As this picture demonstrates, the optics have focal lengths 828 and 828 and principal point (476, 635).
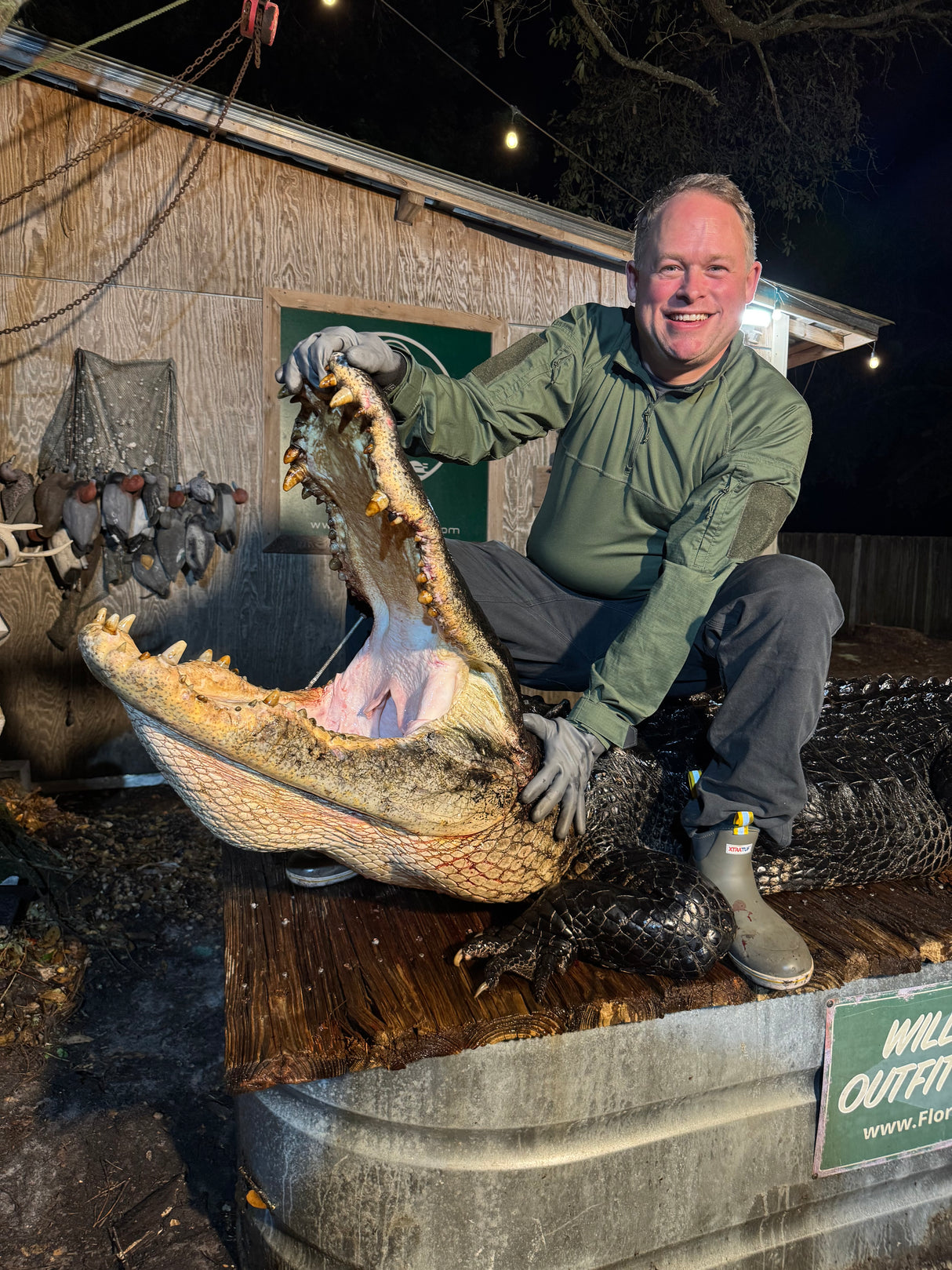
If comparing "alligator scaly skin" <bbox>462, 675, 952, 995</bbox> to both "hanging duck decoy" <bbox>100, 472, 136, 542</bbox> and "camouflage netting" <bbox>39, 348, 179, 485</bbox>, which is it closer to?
"hanging duck decoy" <bbox>100, 472, 136, 542</bbox>

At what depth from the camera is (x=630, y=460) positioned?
85.3 inches

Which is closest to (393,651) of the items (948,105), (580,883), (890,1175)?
(580,883)

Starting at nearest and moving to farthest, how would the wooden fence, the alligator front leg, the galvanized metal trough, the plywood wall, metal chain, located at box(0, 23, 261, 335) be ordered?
the galvanized metal trough → the alligator front leg → metal chain, located at box(0, 23, 261, 335) → the plywood wall → the wooden fence

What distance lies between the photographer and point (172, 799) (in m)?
4.27

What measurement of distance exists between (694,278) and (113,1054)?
2619 mm

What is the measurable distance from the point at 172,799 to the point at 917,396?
14807 mm

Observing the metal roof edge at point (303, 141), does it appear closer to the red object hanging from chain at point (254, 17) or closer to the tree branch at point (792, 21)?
the red object hanging from chain at point (254, 17)

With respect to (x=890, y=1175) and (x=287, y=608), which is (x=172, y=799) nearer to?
(x=287, y=608)

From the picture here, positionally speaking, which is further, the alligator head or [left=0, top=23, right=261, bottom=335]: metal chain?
[left=0, top=23, right=261, bottom=335]: metal chain

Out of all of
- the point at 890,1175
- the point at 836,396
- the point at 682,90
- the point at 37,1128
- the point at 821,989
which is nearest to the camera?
the point at 821,989

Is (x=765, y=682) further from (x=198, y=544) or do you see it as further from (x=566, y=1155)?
(x=198, y=544)

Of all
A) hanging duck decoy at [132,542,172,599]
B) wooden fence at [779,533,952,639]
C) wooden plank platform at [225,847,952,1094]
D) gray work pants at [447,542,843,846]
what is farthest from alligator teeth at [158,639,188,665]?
wooden fence at [779,533,952,639]

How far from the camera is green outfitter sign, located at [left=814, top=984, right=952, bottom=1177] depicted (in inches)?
70.8

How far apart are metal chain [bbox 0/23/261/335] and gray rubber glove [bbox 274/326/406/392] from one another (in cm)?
280
